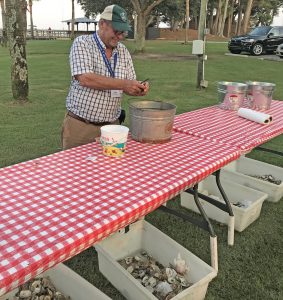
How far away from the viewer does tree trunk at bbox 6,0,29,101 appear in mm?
7465

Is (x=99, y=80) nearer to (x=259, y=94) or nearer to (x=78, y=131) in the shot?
(x=78, y=131)

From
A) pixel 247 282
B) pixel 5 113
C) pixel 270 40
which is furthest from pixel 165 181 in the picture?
pixel 270 40

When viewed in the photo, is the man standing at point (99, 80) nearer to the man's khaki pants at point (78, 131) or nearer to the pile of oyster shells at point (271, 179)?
the man's khaki pants at point (78, 131)

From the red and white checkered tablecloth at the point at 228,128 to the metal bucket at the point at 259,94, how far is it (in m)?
0.11

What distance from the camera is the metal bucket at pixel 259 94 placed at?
3.68 metres

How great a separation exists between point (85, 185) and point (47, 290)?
3.16 ft

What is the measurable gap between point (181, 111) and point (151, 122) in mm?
5474

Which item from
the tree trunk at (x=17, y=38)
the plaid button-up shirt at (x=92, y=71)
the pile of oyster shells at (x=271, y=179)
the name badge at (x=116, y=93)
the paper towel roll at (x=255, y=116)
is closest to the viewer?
the plaid button-up shirt at (x=92, y=71)

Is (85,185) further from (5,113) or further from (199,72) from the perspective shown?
(199,72)

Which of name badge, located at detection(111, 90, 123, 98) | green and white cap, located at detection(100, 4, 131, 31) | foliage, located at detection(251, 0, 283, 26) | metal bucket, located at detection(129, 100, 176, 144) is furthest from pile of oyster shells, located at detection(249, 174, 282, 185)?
foliage, located at detection(251, 0, 283, 26)

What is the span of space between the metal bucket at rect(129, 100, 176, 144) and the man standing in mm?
183

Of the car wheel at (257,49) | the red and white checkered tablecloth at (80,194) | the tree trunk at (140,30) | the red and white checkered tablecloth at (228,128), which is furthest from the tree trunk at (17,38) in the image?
the car wheel at (257,49)

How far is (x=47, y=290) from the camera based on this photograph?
2406 mm

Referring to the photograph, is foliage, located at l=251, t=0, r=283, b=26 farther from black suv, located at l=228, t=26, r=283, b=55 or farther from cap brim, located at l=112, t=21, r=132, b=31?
cap brim, located at l=112, t=21, r=132, b=31
